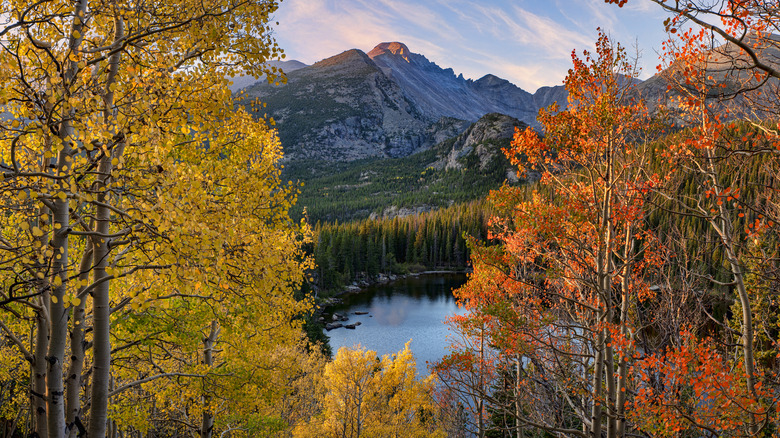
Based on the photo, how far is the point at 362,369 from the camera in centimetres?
2095

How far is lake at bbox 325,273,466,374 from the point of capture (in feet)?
133

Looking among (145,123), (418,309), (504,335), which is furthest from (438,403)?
(418,309)

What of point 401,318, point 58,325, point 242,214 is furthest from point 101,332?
point 401,318

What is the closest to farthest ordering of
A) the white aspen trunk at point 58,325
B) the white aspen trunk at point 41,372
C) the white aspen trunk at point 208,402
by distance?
the white aspen trunk at point 58,325, the white aspen trunk at point 41,372, the white aspen trunk at point 208,402

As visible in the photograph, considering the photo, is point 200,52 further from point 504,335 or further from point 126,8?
point 504,335

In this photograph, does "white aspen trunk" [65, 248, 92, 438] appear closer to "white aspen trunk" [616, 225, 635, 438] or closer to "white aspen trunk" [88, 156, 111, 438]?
"white aspen trunk" [88, 156, 111, 438]

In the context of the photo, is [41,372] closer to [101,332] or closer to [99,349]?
[99,349]

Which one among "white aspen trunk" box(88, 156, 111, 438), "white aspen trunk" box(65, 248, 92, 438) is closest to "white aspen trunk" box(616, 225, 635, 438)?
"white aspen trunk" box(88, 156, 111, 438)

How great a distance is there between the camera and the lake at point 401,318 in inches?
1594

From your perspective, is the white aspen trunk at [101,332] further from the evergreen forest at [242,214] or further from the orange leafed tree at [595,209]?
the orange leafed tree at [595,209]

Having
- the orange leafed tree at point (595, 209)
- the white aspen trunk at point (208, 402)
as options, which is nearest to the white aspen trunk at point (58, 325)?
the white aspen trunk at point (208, 402)

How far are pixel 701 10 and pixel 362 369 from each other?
20.2 m

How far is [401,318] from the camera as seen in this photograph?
51281 millimetres

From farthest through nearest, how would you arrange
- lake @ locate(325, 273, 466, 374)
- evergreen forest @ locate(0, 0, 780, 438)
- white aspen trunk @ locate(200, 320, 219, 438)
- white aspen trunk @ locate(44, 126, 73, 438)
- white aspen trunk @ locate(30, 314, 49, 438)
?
lake @ locate(325, 273, 466, 374) < white aspen trunk @ locate(200, 320, 219, 438) < white aspen trunk @ locate(30, 314, 49, 438) < white aspen trunk @ locate(44, 126, 73, 438) < evergreen forest @ locate(0, 0, 780, 438)
